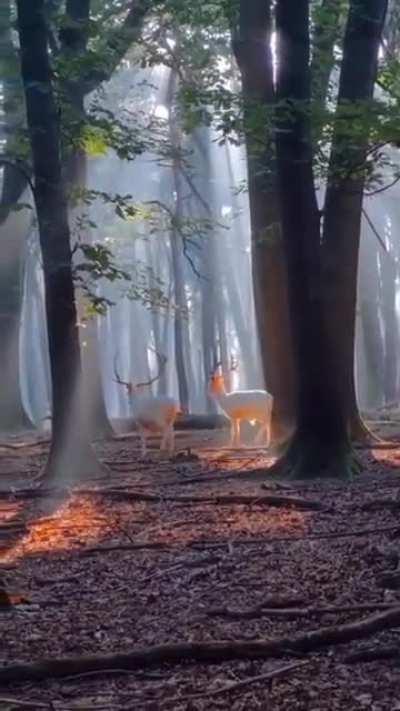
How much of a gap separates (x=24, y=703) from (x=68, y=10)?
1460 cm

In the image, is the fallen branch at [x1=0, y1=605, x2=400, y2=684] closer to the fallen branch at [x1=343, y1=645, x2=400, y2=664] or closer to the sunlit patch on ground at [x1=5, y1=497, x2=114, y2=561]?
the fallen branch at [x1=343, y1=645, x2=400, y2=664]

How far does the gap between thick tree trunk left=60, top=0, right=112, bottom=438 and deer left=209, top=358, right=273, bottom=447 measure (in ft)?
6.79

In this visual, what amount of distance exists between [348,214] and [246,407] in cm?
471

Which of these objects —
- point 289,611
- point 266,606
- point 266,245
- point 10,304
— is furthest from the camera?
point 10,304

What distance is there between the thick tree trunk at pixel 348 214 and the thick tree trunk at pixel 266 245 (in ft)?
4.39

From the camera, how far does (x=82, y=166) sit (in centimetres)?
2378

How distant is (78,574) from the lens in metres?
9.55

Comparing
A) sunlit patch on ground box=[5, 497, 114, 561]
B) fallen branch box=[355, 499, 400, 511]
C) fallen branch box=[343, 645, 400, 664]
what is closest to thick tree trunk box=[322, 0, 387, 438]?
fallen branch box=[355, 499, 400, 511]

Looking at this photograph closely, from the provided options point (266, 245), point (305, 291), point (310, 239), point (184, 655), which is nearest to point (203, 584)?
point (184, 655)

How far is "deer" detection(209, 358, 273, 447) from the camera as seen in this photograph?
61.7 ft

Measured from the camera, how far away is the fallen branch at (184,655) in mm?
6430

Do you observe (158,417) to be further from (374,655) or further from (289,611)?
(374,655)

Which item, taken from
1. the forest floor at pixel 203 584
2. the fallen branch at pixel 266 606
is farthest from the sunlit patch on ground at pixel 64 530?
the fallen branch at pixel 266 606

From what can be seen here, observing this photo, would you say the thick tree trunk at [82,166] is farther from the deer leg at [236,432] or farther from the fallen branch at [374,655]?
the fallen branch at [374,655]
